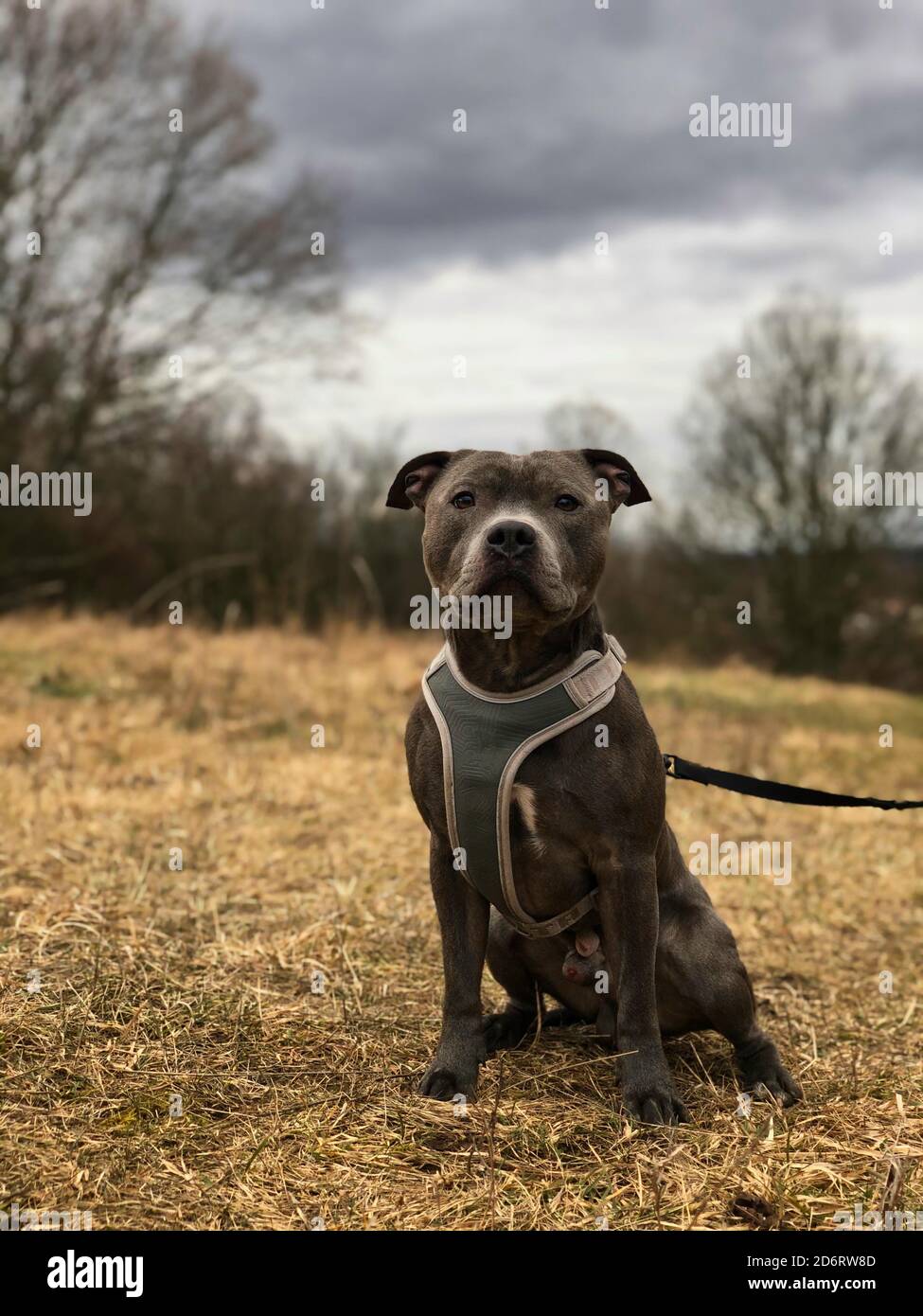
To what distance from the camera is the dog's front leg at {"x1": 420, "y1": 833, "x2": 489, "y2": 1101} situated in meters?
3.17

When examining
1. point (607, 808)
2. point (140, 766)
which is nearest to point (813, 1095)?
point (607, 808)

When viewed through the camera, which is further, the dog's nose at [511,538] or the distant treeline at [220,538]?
the distant treeline at [220,538]

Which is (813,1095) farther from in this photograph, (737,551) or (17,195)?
(737,551)

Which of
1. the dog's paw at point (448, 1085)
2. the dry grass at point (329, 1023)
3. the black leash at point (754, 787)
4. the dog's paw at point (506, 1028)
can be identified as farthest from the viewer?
the black leash at point (754, 787)

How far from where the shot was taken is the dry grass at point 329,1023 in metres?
2.69

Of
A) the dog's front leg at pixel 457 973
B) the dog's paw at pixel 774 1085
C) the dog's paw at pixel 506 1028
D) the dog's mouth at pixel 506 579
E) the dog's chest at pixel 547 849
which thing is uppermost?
the dog's mouth at pixel 506 579

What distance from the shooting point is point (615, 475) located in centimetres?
329

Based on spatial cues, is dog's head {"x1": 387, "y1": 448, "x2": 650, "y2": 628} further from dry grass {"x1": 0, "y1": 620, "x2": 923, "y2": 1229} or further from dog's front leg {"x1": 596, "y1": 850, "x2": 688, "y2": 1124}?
dry grass {"x1": 0, "y1": 620, "x2": 923, "y2": 1229}

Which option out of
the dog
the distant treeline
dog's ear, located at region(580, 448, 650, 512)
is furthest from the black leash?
the distant treeline

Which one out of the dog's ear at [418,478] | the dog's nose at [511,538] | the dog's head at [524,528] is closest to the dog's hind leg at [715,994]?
the dog's head at [524,528]

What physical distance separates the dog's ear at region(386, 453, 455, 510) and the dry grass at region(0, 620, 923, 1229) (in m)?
1.63

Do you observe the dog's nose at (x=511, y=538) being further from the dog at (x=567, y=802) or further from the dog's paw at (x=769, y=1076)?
the dog's paw at (x=769, y=1076)

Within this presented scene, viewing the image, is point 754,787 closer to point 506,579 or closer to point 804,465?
point 506,579
